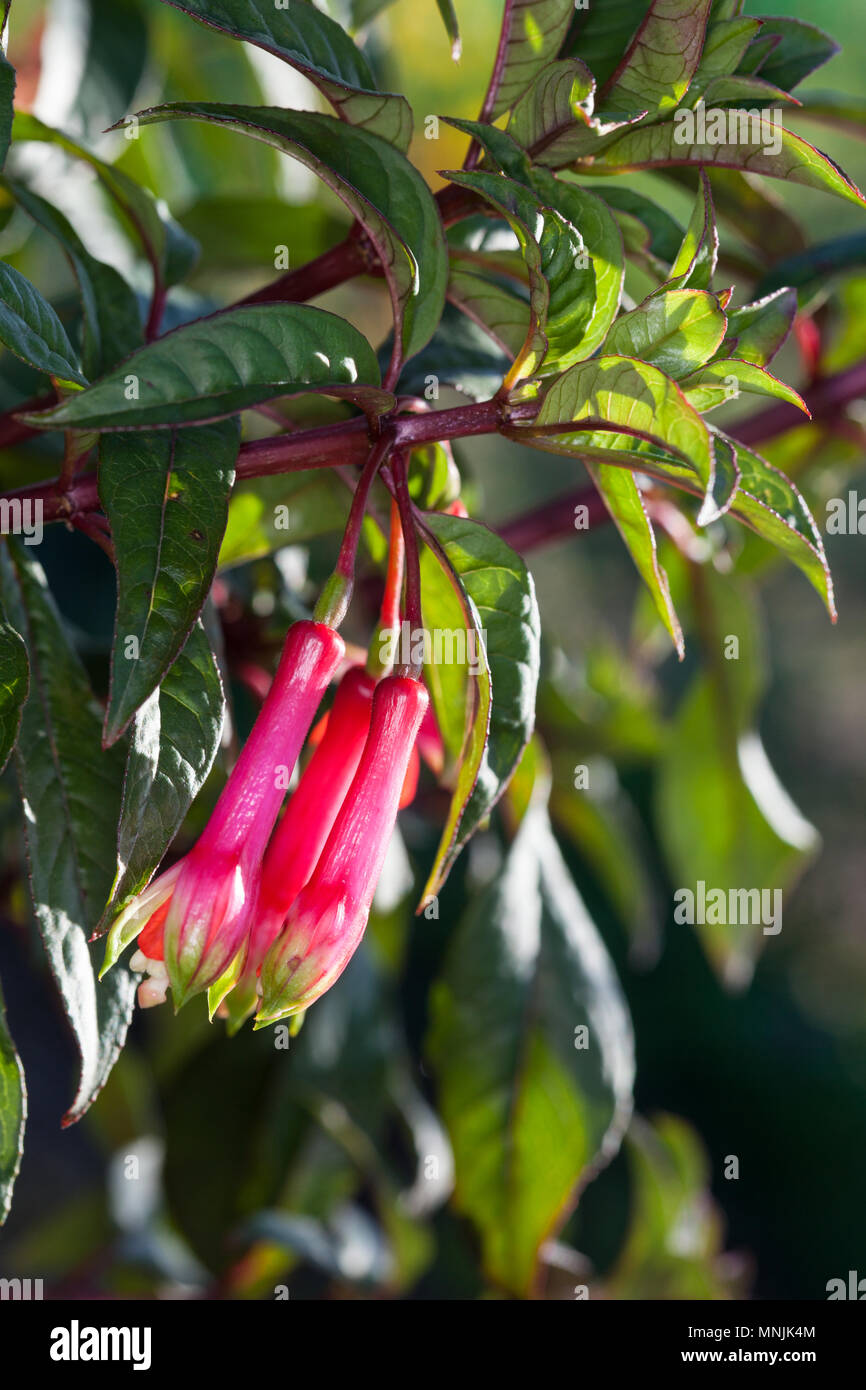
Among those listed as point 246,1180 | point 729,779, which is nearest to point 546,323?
point 729,779

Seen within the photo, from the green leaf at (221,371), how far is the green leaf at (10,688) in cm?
9

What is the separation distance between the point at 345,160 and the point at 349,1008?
2.09 feet

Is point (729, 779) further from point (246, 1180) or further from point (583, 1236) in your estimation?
point (583, 1236)

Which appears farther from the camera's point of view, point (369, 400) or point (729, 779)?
point (729, 779)

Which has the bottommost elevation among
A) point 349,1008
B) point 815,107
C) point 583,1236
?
point 583,1236

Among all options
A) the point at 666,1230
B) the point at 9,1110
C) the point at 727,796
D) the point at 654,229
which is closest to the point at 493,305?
the point at 654,229

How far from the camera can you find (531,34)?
40cm

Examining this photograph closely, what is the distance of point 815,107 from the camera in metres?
0.60

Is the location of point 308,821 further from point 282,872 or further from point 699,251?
point 699,251

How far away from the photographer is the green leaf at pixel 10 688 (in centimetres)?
33

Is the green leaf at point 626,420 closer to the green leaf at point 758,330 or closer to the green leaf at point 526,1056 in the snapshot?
the green leaf at point 758,330
